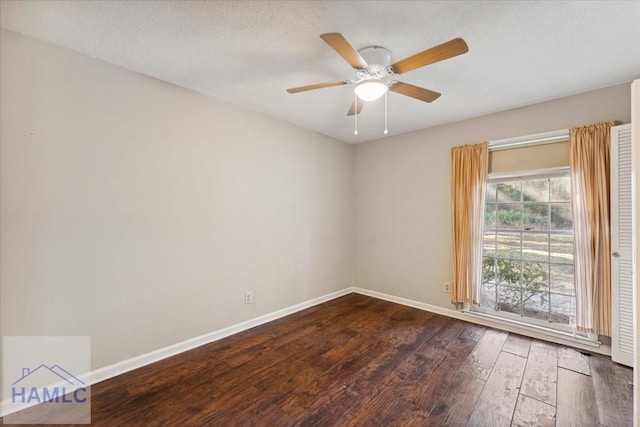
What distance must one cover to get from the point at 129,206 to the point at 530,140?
396 centimetres

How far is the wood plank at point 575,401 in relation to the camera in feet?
5.41

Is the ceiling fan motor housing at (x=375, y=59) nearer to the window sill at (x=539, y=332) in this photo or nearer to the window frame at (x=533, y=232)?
the window frame at (x=533, y=232)

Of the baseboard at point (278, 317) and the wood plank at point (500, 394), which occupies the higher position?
the baseboard at point (278, 317)

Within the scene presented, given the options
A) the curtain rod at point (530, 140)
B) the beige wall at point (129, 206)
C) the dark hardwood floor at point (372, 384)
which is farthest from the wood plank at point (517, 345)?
the beige wall at point (129, 206)

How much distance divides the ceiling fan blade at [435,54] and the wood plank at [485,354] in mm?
2346

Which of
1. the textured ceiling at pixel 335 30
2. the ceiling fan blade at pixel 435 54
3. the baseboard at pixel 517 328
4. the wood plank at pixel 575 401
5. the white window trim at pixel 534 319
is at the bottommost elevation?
the wood plank at pixel 575 401

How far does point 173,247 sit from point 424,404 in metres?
2.36

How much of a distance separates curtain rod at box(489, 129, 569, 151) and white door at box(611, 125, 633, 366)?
0.39 m

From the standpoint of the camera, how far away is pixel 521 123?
285cm

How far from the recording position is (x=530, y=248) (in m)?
2.90

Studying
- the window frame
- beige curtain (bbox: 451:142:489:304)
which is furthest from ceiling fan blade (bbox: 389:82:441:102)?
the window frame

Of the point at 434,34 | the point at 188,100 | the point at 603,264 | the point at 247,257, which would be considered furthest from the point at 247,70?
the point at 603,264

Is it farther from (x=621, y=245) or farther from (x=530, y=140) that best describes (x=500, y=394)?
(x=530, y=140)

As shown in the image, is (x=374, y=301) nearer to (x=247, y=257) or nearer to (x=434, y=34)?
(x=247, y=257)
